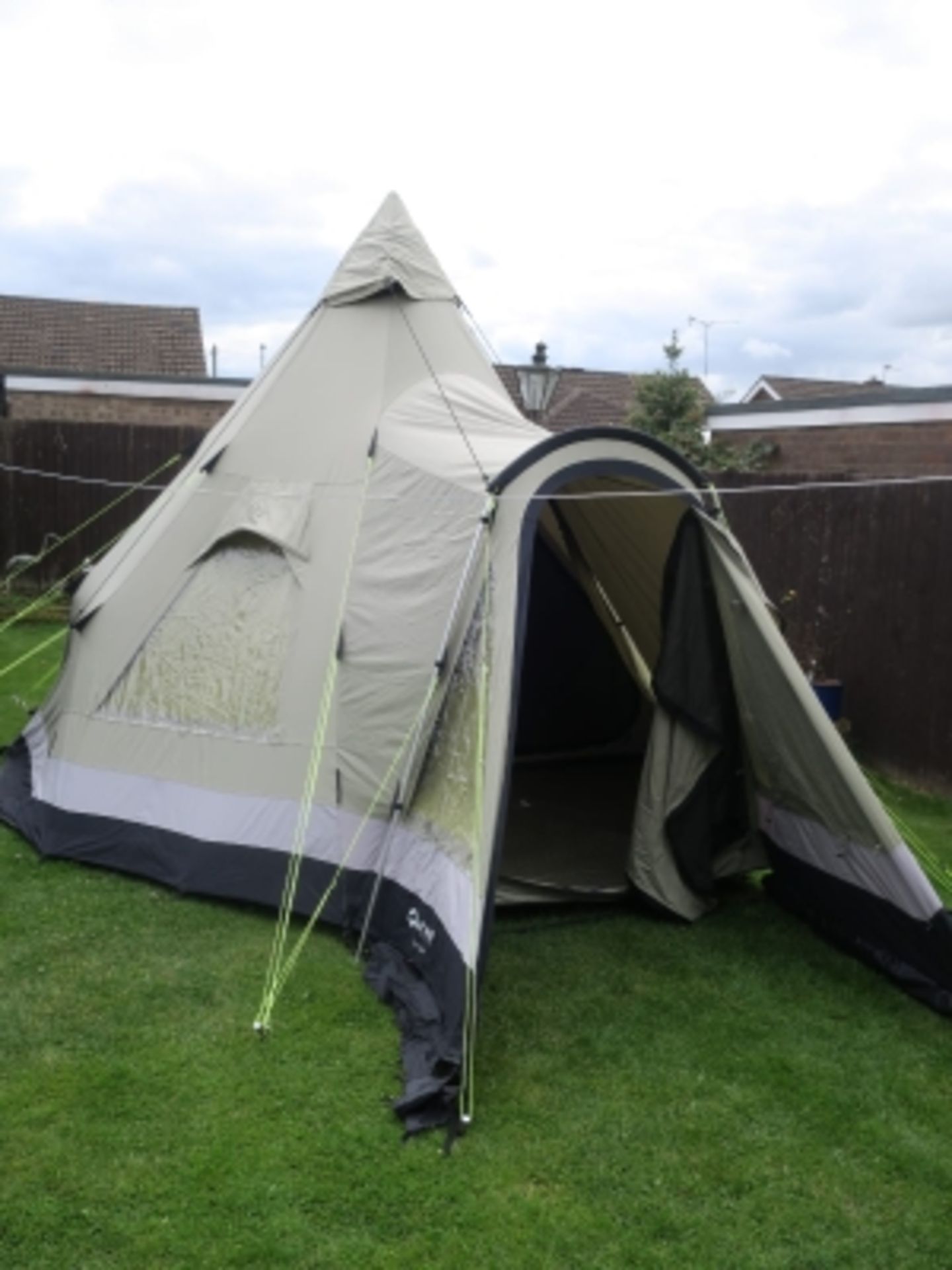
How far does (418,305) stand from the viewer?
5703 mm

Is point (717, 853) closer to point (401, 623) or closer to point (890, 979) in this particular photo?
point (890, 979)

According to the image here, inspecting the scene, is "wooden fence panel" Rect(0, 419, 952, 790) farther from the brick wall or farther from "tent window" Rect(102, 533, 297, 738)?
the brick wall

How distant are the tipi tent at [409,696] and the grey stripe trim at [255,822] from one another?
13 millimetres

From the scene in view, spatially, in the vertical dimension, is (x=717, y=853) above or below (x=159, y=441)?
below

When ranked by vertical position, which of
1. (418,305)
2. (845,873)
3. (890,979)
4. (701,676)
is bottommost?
(890,979)

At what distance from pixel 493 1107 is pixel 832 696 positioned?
4345 mm

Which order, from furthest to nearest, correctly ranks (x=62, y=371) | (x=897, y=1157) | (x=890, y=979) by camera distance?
(x=62, y=371)
(x=890, y=979)
(x=897, y=1157)

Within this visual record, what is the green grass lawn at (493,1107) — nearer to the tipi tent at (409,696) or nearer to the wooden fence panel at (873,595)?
the tipi tent at (409,696)

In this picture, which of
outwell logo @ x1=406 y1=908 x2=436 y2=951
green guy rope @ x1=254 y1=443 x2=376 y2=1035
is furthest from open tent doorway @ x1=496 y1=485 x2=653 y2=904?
outwell logo @ x1=406 y1=908 x2=436 y2=951

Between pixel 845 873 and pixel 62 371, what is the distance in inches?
555

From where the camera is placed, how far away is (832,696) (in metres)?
7.27

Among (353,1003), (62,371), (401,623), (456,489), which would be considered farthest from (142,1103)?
(62,371)

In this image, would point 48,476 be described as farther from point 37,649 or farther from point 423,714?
point 423,714

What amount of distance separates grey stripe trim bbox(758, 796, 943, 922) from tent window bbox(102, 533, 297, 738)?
6.78ft
